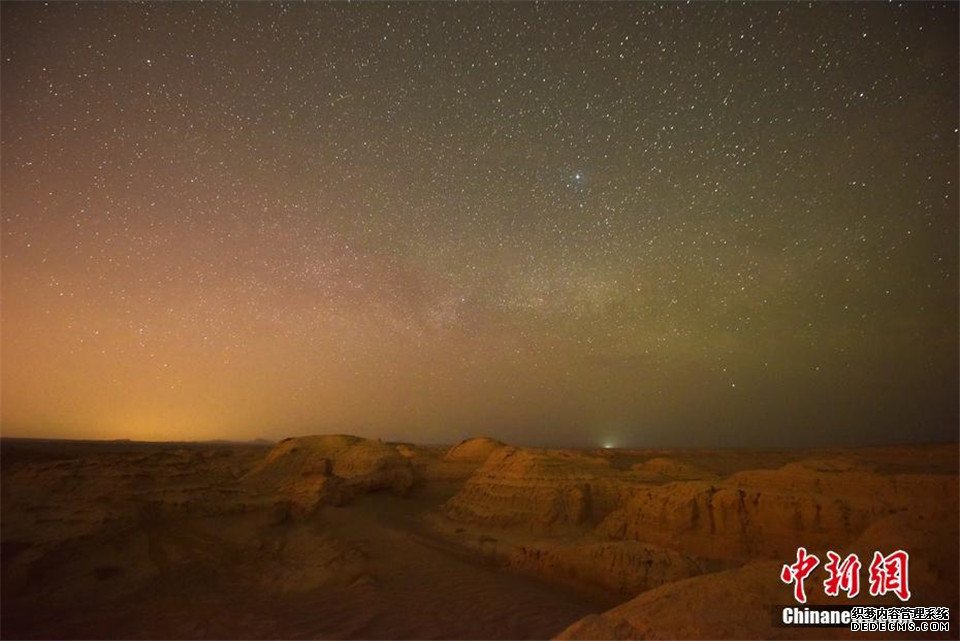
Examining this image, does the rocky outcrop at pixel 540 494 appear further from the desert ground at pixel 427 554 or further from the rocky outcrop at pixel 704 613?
the rocky outcrop at pixel 704 613

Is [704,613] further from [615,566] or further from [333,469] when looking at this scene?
[333,469]

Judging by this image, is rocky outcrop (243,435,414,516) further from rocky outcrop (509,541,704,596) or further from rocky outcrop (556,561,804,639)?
rocky outcrop (556,561,804,639)

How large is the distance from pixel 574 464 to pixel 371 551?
14.5 m

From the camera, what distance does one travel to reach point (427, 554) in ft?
59.6

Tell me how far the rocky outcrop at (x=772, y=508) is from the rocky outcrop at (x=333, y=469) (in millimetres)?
13273

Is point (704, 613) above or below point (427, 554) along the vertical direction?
above

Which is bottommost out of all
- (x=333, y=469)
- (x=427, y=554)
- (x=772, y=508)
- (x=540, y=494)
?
(x=427, y=554)

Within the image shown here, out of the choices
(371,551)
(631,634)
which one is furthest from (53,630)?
(631,634)

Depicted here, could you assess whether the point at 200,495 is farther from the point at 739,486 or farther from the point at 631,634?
the point at 739,486

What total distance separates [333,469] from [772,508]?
78.3 feet

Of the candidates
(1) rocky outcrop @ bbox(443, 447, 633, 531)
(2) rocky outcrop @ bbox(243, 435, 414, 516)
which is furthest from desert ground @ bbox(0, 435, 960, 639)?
(2) rocky outcrop @ bbox(243, 435, 414, 516)

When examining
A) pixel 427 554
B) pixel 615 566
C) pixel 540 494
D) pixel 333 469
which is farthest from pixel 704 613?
pixel 333 469

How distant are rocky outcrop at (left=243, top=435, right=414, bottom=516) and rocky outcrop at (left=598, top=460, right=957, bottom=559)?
43.5 feet

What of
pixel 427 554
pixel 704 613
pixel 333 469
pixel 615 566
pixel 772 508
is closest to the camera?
→ pixel 704 613
